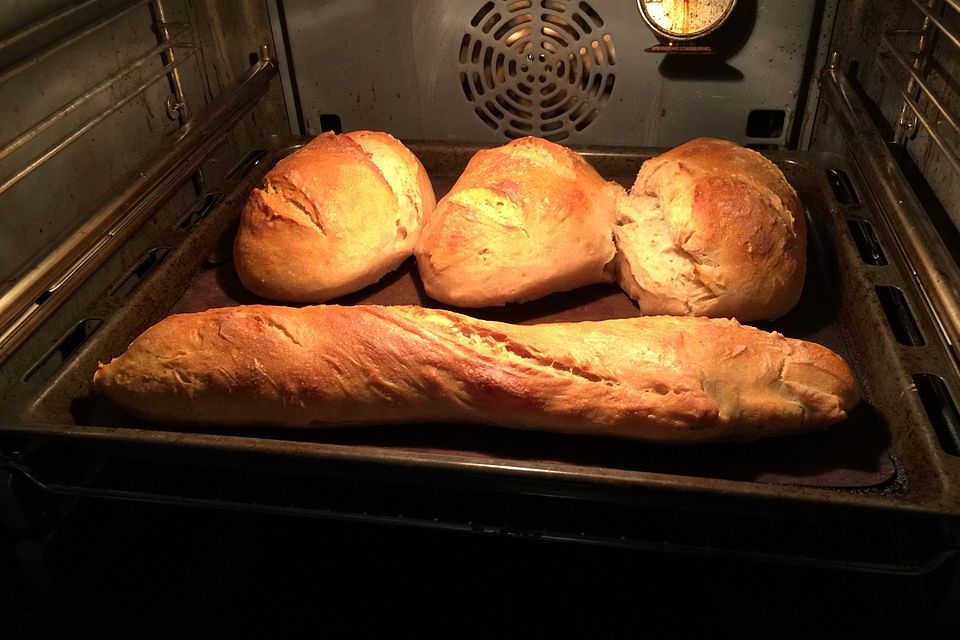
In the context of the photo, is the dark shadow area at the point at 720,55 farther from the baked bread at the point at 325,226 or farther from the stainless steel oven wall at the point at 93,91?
the stainless steel oven wall at the point at 93,91

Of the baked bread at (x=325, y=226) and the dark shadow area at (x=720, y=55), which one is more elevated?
the dark shadow area at (x=720, y=55)

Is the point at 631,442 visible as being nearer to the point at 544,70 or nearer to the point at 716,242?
the point at 716,242

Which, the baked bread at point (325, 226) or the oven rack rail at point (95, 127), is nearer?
the oven rack rail at point (95, 127)

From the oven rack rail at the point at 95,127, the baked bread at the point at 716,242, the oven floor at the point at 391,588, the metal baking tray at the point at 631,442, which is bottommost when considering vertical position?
the oven floor at the point at 391,588

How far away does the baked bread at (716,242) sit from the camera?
3.98 ft

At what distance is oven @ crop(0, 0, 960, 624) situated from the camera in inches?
39.4

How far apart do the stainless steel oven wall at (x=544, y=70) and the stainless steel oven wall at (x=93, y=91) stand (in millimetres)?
161

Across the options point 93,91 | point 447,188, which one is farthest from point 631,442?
point 93,91

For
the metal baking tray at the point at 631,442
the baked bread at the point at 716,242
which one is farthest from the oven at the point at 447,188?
the baked bread at the point at 716,242

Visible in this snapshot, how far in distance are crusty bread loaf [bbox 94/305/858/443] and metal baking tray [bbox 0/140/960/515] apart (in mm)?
45

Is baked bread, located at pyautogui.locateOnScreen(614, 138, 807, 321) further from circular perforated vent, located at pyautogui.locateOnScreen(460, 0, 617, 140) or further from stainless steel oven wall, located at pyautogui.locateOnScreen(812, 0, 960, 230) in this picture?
circular perforated vent, located at pyautogui.locateOnScreen(460, 0, 617, 140)

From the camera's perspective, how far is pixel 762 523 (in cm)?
112

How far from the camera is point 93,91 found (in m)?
1.29

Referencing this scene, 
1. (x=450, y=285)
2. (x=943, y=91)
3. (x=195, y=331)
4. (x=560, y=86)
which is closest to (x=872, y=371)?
Result: (x=943, y=91)
